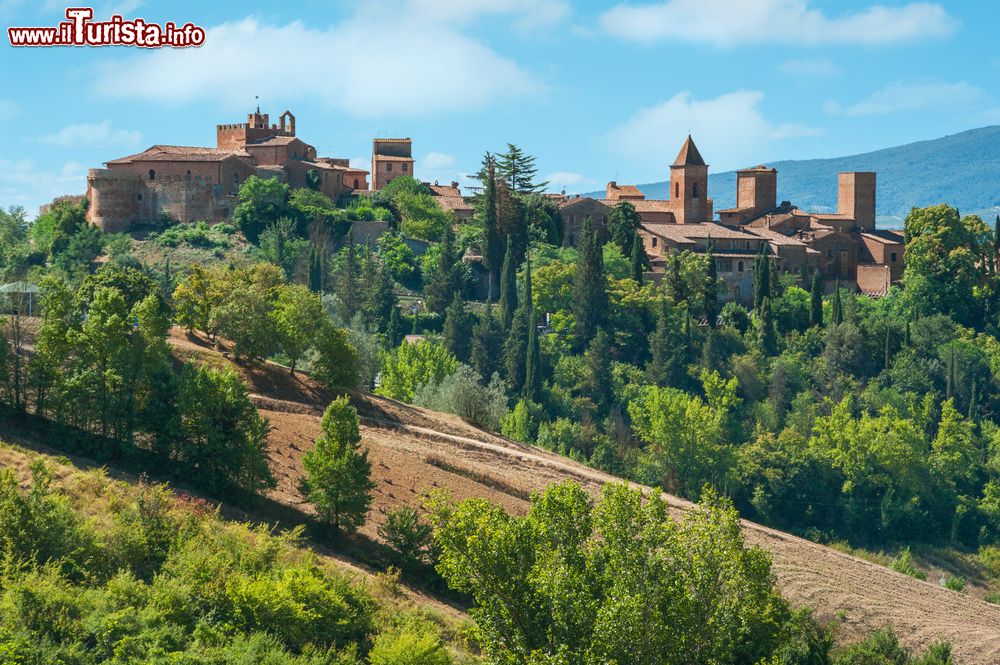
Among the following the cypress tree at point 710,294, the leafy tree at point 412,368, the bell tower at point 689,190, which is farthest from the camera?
the bell tower at point 689,190

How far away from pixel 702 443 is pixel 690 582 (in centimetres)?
3770

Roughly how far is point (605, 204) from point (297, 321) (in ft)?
130

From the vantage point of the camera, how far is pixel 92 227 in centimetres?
8056

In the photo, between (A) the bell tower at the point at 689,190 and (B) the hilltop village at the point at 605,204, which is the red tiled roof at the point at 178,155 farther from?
(A) the bell tower at the point at 689,190

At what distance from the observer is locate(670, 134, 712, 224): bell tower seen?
92750 millimetres

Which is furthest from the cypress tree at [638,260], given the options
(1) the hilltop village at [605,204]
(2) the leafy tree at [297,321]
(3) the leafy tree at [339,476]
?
(3) the leafy tree at [339,476]

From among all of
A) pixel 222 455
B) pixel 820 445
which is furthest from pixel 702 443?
pixel 222 455

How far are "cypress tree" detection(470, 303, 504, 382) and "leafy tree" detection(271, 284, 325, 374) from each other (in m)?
21.2

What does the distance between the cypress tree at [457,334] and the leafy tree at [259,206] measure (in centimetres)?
1237

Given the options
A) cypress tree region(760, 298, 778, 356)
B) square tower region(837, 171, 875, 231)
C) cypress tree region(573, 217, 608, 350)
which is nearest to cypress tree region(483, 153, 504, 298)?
cypress tree region(573, 217, 608, 350)

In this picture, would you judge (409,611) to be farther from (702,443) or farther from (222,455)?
(702,443)

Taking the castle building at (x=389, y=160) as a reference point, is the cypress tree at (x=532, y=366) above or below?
below

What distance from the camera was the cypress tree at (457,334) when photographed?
7438 centimetres

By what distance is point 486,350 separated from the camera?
72938 mm
